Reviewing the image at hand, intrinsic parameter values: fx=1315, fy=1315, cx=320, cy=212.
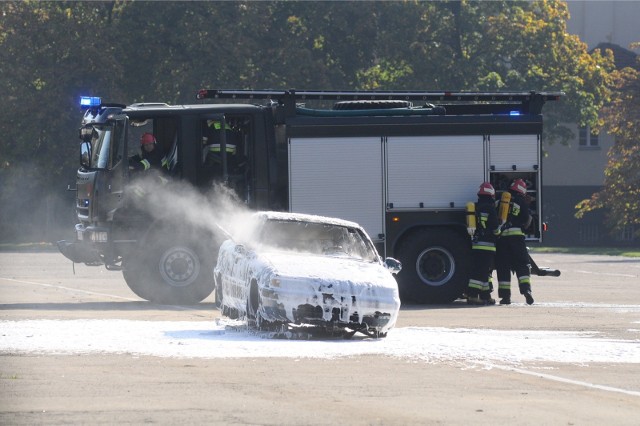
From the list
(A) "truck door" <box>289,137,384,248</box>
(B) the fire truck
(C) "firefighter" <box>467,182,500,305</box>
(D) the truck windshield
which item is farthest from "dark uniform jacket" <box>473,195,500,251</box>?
(D) the truck windshield

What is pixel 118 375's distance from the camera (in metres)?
10.8

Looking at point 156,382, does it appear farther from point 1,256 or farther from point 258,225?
point 1,256

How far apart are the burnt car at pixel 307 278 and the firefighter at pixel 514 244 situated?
4.53 meters

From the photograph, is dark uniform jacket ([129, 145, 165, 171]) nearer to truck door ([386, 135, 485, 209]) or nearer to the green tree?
truck door ([386, 135, 485, 209])

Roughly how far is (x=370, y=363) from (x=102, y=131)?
8.56m

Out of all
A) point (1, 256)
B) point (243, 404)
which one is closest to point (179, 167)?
point (243, 404)

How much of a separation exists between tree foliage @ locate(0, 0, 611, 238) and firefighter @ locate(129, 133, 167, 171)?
31.1 meters

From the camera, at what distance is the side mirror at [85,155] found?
1936 centimetres

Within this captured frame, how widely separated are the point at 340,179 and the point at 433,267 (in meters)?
1.94

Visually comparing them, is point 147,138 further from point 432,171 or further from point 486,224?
point 486,224

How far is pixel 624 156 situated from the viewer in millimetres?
50750

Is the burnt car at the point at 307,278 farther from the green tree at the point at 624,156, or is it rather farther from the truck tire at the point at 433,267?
the green tree at the point at 624,156

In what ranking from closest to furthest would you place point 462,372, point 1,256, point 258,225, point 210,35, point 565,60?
point 462,372 → point 258,225 → point 1,256 → point 210,35 → point 565,60

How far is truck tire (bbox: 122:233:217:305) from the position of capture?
18891 millimetres
